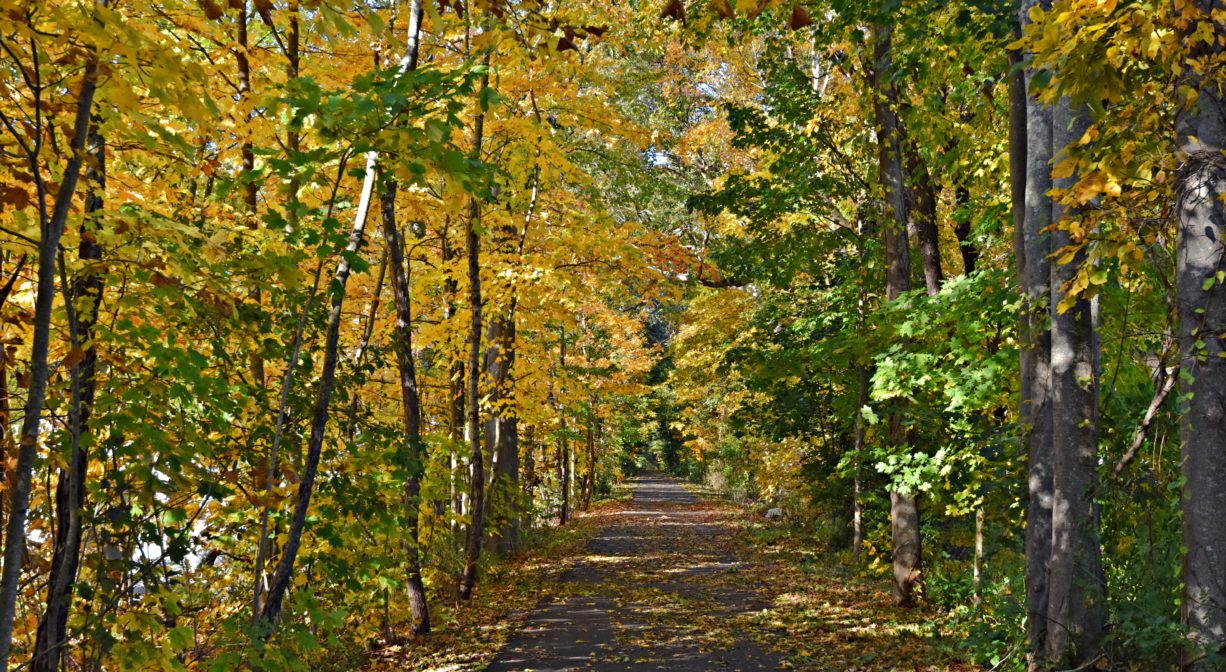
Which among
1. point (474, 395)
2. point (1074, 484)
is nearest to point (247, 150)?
point (1074, 484)

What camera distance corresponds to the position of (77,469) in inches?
158

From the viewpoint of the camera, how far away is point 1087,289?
4816mm

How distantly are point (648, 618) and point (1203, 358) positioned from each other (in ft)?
27.4

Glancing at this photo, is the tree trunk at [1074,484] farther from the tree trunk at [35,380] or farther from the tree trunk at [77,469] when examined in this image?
the tree trunk at [77,469]

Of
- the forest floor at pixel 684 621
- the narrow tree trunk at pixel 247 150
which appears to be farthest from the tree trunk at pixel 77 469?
the forest floor at pixel 684 621

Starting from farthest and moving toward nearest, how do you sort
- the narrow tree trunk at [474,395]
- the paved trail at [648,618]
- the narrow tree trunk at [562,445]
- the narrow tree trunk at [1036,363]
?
the narrow tree trunk at [562,445] < the narrow tree trunk at [474,395] < the paved trail at [648,618] < the narrow tree trunk at [1036,363]

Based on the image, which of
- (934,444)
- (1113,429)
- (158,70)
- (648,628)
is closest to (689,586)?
(648,628)

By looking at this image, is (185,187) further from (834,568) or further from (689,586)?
(834,568)

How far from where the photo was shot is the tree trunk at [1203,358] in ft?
14.0

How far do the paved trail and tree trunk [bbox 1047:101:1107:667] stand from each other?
350 cm

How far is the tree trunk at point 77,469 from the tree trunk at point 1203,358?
528cm

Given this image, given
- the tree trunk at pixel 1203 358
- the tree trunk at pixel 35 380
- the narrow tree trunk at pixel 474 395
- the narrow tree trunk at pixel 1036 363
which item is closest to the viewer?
the tree trunk at pixel 35 380

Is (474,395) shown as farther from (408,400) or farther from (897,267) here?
(897,267)

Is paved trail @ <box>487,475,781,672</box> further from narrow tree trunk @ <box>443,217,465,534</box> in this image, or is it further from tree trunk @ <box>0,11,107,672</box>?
tree trunk @ <box>0,11,107,672</box>
